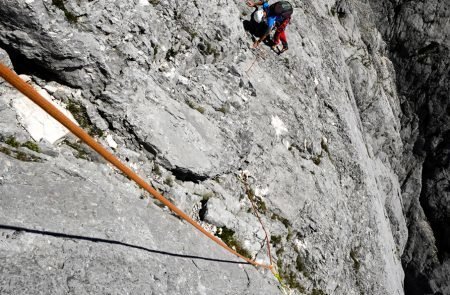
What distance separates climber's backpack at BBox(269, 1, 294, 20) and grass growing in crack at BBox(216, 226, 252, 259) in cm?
856

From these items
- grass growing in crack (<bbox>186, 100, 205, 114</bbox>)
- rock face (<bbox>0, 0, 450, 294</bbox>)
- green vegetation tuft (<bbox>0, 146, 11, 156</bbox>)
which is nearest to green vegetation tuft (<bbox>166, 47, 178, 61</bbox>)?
rock face (<bbox>0, 0, 450, 294</bbox>)

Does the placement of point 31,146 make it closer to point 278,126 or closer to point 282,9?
point 278,126

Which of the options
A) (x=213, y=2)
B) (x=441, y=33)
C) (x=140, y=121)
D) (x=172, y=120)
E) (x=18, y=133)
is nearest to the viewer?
(x=18, y=133)

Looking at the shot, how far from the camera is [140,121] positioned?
8781 millimetres

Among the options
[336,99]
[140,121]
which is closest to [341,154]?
[336,99]

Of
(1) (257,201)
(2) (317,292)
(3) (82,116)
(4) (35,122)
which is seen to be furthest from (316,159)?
(4) (35,122)

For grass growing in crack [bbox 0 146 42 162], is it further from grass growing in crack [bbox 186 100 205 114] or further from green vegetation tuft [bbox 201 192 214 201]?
grass growing in crack [bbox 186 100 205 114]

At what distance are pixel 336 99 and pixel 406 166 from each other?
16008mm

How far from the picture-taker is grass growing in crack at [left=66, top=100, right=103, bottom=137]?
8070 mm

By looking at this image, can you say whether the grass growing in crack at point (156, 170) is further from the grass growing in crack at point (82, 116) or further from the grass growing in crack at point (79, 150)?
the grass growing in crack at point (79, 150)

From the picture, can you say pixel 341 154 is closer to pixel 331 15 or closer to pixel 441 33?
pixel 331 15

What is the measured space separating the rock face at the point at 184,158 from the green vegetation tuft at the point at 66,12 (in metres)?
0.03

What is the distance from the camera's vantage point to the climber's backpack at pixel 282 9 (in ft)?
44.7

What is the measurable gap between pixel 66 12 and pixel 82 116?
7.85ft
